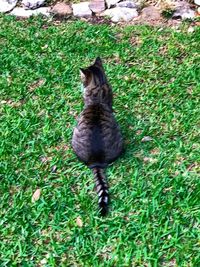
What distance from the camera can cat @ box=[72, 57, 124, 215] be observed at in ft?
11.6

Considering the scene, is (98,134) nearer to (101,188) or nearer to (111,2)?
(101,188)

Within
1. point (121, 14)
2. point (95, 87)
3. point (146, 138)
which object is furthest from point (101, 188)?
point (121, 14)

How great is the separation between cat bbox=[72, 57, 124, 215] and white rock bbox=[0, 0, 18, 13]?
267 centimetres

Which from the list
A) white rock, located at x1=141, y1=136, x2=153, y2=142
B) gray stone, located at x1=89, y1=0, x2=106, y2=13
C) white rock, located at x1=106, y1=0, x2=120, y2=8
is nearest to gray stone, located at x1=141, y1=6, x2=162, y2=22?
white rock, located at x1=106, y1=0, x2=120, y2=8

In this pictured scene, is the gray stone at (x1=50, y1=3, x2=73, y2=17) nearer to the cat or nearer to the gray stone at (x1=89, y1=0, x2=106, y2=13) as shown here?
the gray stone at (x1=89, y1=0, x2=106, y2=13)

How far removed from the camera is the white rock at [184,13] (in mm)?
5527

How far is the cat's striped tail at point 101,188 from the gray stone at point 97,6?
2.88 m

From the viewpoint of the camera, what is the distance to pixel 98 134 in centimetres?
351

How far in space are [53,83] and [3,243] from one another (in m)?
2.01

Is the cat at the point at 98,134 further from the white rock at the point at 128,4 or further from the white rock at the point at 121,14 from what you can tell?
the white rock at the point at 128,4

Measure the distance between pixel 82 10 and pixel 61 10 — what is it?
0.92ft

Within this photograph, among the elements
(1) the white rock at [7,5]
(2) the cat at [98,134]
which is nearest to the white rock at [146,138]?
(2) the cat at [98,134]

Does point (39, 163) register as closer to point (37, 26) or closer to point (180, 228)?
point (180, 228)

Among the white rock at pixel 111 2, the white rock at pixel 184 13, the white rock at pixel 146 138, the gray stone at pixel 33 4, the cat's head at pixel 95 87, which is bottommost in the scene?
the white rock at pixel 146 138
